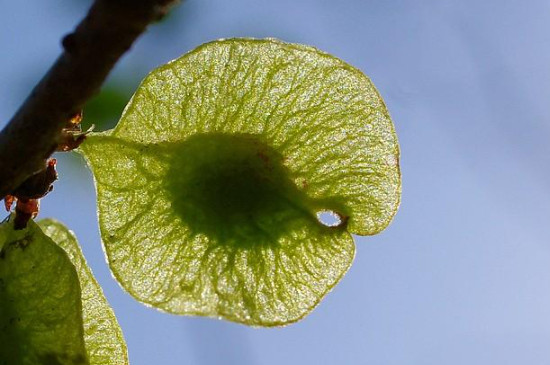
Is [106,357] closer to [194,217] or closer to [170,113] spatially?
[194,217]

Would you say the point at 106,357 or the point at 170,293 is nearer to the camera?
the point at 170,293

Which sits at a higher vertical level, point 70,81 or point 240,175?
point 240,175

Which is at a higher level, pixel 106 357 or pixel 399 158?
pixel 399 158

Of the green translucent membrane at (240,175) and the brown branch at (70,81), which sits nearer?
the brown branch at (70,81)

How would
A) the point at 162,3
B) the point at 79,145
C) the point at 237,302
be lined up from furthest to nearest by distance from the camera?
the point at 237,302, the point at 79,145, the point at 162,3

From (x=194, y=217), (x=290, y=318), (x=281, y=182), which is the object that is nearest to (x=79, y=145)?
(x=194, y=217)

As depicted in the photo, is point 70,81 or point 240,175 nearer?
point 70,81

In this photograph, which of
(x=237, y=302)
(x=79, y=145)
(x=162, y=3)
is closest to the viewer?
(x=162, y=3)

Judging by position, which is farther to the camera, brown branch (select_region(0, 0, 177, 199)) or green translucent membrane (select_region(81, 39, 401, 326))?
green translucent membrane (select_region(81, 39, 401, 326))
